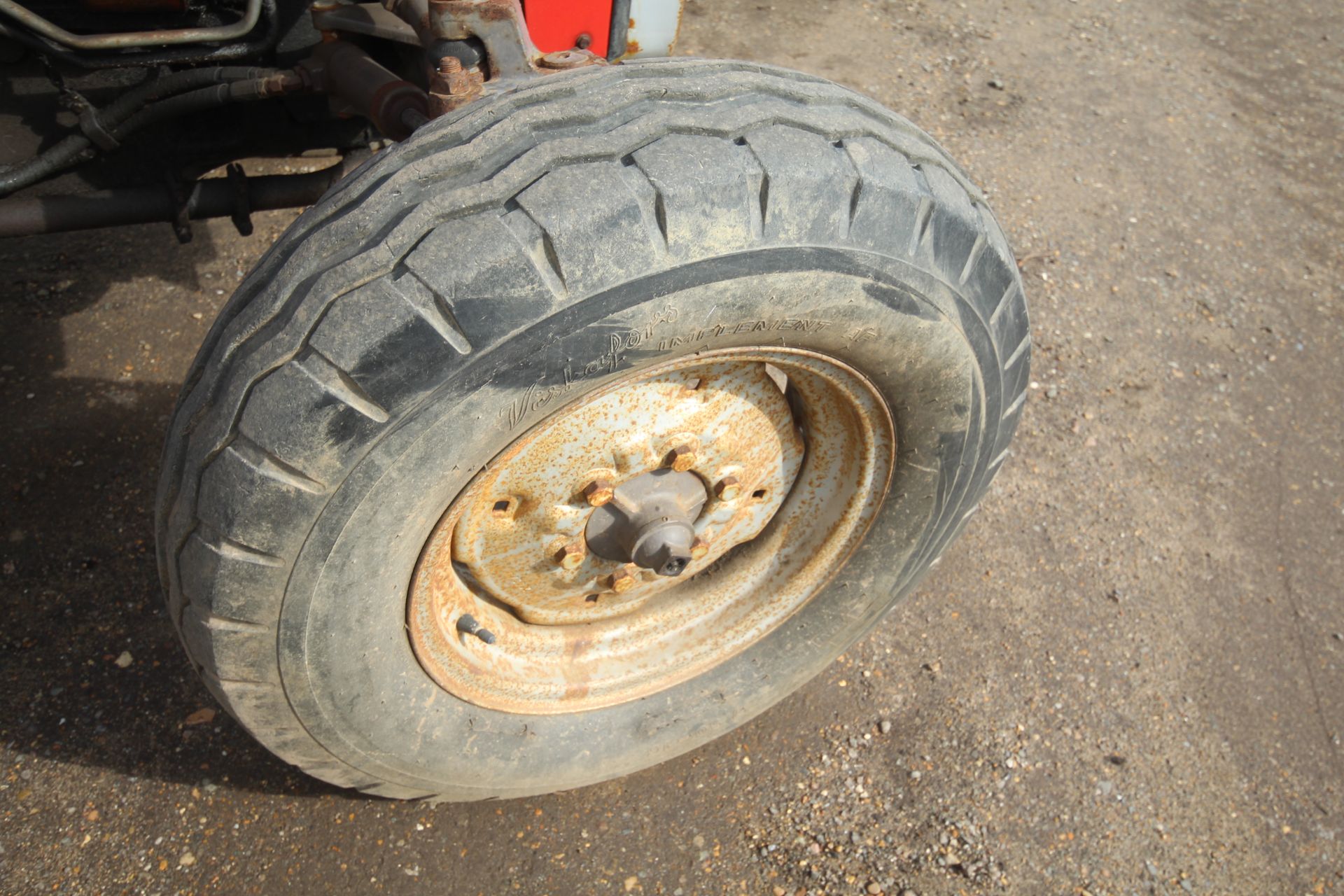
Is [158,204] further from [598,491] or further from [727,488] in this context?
[727,488]

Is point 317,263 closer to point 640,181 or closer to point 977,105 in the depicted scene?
point 640,181

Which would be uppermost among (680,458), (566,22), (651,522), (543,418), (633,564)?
(566,22)

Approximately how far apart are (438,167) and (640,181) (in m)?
0.28

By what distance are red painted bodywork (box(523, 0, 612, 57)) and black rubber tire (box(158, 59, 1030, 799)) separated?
693 mm

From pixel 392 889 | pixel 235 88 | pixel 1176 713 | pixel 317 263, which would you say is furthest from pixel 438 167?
pixel 1176 713

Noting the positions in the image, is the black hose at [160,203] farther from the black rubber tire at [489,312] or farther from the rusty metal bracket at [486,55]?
the black rubber tire at [489,312]

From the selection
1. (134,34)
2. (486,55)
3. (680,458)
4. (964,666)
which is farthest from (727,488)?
(134,34)

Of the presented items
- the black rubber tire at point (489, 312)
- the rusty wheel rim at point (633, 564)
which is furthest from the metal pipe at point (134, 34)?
the rusty wheel rim at point (633, 564)

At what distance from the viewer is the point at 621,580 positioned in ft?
6.22

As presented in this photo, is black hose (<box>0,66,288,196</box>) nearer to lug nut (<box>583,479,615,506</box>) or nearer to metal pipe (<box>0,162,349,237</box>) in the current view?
metal pipe (<box>0,162,349,237</box>)

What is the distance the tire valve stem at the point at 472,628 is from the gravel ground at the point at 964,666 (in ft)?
1.80

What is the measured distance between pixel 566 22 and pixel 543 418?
113 centimetres

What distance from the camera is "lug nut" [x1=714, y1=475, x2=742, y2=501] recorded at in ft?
5.97

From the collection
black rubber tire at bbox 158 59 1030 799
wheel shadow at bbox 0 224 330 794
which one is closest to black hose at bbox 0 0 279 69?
black rubber tire at bbox 158 59 1030 799
